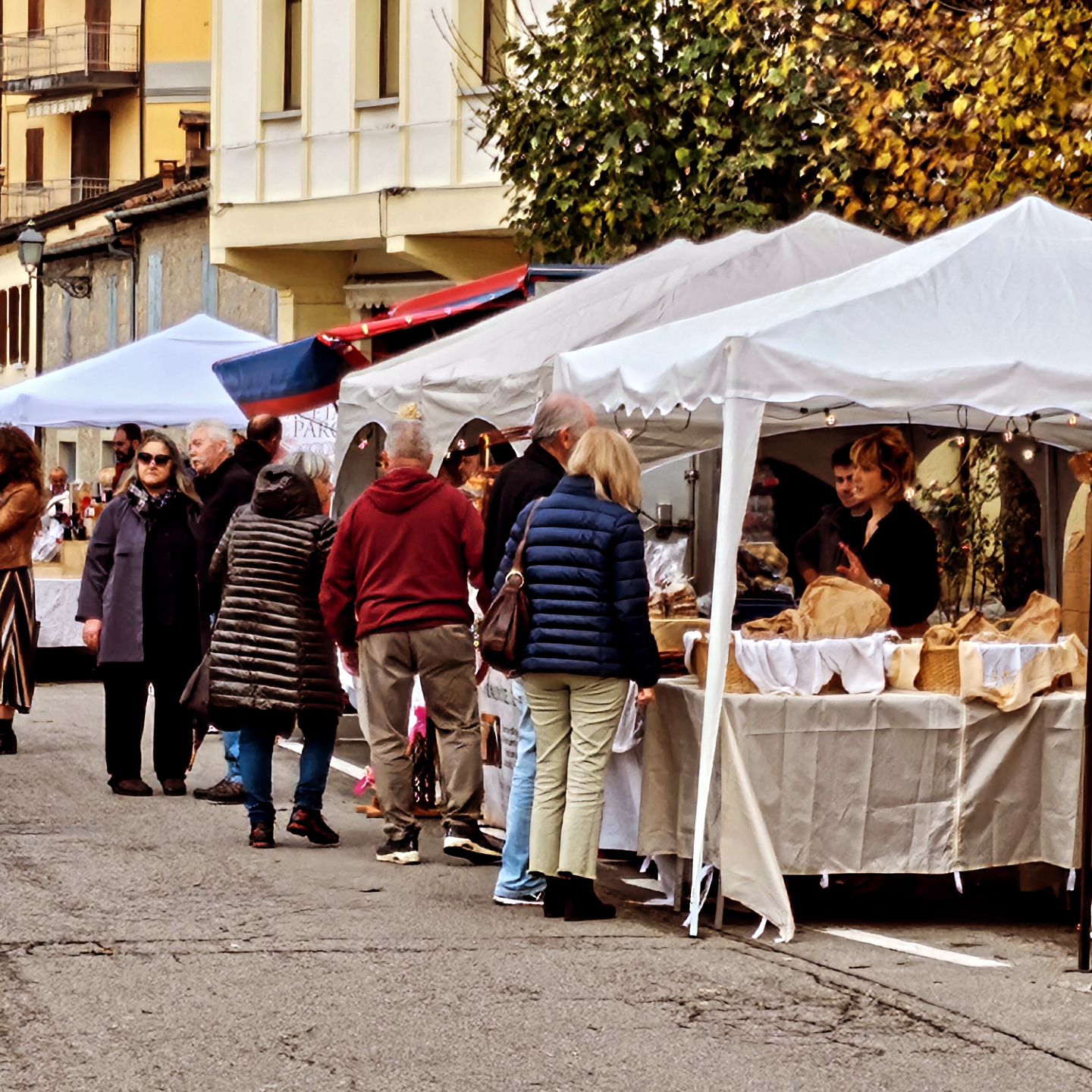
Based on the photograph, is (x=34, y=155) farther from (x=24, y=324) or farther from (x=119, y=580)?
(x=119, y=580)

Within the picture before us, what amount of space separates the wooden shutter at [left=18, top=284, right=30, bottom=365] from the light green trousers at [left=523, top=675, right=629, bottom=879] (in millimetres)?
40709

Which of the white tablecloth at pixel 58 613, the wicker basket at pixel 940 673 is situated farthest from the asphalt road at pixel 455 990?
the white tablecloth at pixel 58 613

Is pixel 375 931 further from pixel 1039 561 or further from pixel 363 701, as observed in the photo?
pixel 1039 561

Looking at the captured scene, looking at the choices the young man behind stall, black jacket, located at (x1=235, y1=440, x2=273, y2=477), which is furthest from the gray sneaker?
the young man behind stall

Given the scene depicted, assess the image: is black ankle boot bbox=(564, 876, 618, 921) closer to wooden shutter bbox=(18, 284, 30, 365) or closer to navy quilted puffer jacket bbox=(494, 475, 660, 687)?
navy quilted puffer jacket bbox=(494, 475, 660, 687)

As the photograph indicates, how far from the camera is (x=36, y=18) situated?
5375 cm

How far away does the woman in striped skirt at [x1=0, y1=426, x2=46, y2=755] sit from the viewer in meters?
14.0

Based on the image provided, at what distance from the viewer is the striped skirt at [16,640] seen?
14.2 meters

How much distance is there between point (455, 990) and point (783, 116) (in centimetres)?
1118

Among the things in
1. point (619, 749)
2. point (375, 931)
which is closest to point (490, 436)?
point (619, 749)

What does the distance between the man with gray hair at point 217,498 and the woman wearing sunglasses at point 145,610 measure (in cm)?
13

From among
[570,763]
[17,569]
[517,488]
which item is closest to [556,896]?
[570,763]

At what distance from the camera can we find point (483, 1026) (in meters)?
7.05

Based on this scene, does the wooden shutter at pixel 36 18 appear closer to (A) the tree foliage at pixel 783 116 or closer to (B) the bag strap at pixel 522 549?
(A) the tree foliage at pixel 783 116
